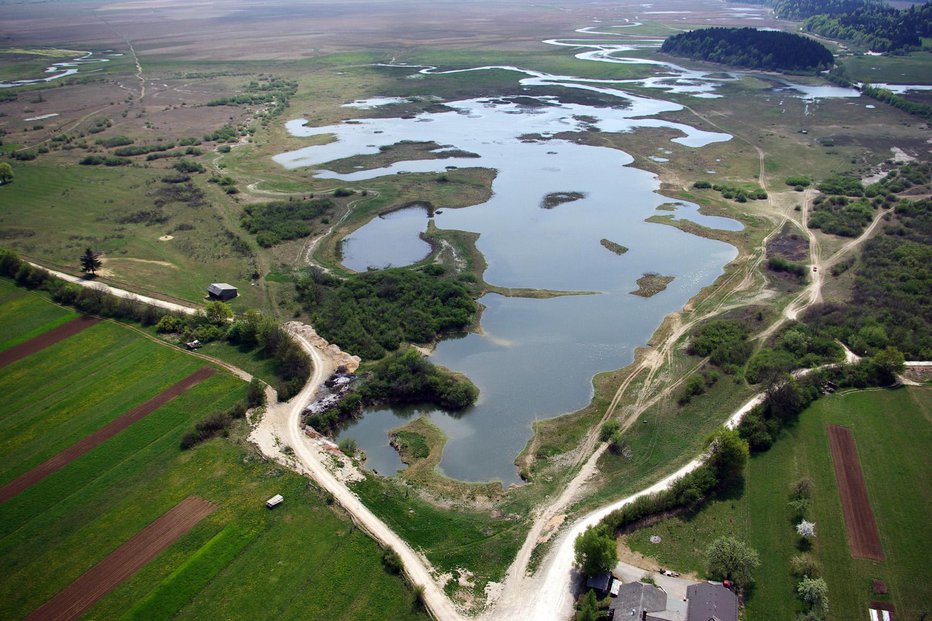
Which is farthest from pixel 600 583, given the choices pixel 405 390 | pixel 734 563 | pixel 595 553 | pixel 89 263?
pixel 89 263

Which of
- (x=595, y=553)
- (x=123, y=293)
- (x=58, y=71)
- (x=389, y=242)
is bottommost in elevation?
(x=58, y=71)

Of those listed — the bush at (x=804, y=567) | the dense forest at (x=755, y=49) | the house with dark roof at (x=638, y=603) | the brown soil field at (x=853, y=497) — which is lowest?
the brown soil field at (x=853, y=497)

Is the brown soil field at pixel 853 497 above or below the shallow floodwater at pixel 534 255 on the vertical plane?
above

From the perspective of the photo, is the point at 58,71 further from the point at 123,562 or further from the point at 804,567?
the point at 804,567

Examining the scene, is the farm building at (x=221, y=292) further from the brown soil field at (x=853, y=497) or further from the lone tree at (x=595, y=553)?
the brown soil field at (x=853, y=497)

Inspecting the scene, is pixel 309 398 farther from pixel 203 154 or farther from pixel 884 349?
pixel 203 154

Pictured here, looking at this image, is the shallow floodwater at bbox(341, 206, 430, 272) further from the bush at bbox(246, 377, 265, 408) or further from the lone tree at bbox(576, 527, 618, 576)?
the lone tree at bbox(576, 527, 618, 576)

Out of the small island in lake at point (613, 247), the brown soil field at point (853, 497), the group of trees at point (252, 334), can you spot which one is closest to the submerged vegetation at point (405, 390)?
the group of trees at point (252, 334)

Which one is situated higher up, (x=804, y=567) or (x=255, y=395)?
(x=804, y=567)
